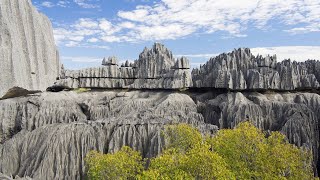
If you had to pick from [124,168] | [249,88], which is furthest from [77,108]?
[124,168]

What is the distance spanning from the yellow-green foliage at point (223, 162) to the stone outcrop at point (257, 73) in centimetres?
2915

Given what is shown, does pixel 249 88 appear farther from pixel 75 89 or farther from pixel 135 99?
pixel 75 89

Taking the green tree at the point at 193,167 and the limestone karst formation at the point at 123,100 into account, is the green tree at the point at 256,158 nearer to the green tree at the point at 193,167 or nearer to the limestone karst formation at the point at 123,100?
the green tree at the point at 193,167

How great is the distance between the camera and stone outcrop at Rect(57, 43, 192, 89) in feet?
231

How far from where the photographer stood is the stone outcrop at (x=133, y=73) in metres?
70.3

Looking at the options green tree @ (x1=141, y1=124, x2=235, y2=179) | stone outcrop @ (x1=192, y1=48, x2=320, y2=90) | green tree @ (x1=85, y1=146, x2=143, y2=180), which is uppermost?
stone outcrop @ (x1=192, y1=48, x2=320, y2=90)

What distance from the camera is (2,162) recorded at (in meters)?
40.1

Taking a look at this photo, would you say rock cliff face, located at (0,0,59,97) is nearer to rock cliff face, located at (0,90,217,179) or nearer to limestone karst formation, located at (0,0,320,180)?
limestone karst formation, located at (0,0,320,180)

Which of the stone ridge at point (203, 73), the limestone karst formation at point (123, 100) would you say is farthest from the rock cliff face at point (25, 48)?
the stone ridge at point (203, 73)

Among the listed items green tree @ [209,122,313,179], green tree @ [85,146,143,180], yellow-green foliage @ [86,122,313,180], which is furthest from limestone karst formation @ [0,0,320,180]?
green tree @ [209,122,313,179]

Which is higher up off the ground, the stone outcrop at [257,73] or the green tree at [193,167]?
the stone outcrop at [257,73]

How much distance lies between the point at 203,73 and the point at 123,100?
15.8 m

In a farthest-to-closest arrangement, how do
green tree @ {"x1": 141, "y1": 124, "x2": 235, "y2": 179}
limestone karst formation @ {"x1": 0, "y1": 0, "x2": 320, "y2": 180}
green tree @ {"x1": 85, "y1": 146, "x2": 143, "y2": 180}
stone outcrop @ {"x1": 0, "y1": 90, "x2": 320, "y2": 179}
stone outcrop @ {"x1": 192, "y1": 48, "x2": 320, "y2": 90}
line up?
stone outcrop @ {"x1": 192, "y1": 48, "x2": 320, "y2": 90} → stone outcrop @ {"x1": 0, "y1": 90, "x2": 320, "y2": 179} → limestone karst formation @ {"x1": 0, "y1": 0, "x2": 320, "y2": 180} → green tree @ {"x1": 85, "y1": 146, "x2": 143, "y2": 180} → green tree @ {"x1": 141, "y1": 124, "x2": 235, "y2": 179}

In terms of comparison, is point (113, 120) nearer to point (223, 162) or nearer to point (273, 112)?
point (223, 162)
